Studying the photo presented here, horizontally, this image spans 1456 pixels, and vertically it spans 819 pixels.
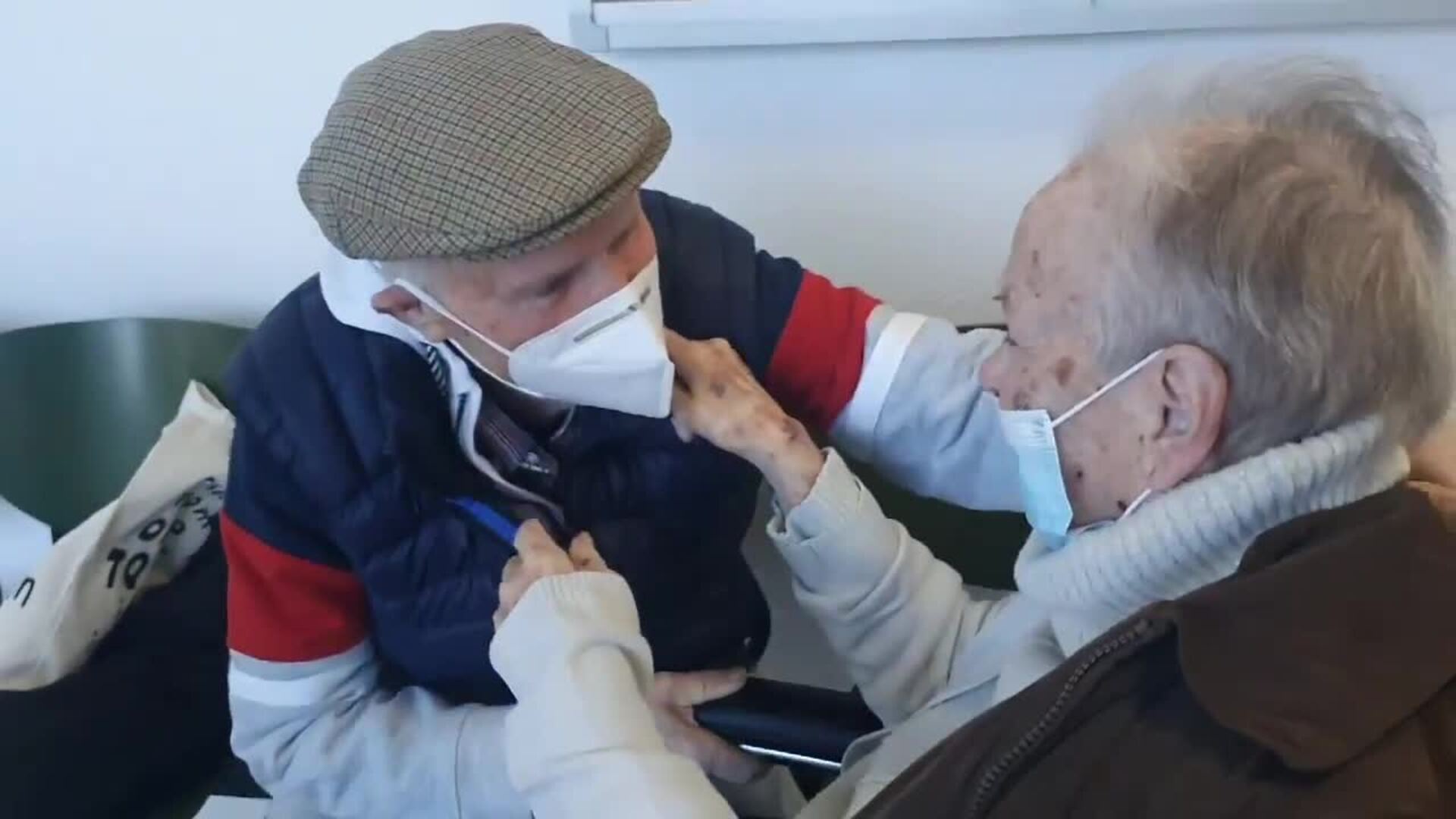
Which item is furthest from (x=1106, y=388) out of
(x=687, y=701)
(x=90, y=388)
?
(x=90, y=388)

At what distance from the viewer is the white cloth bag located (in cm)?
153

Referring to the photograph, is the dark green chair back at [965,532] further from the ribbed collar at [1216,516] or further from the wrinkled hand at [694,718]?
the ribbed collar at [1216,516]

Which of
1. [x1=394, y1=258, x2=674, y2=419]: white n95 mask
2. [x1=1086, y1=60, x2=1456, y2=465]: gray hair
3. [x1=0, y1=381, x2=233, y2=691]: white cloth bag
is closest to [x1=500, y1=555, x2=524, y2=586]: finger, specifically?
[x1=394, y1=258, x2=674, y2=419]: white n95 mask

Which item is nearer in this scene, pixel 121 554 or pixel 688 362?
pixel 688 362

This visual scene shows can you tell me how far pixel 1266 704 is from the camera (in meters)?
0.80

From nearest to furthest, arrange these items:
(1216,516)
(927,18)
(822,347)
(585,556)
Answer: (1216,516)
(585,556)
(822,347)
(927,18)

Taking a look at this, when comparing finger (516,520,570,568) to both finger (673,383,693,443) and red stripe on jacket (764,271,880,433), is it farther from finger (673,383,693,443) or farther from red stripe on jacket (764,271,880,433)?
red stripe on jacket (764,271,880,433)

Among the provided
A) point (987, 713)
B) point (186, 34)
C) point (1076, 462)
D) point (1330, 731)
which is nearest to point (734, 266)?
point (1076, 462)

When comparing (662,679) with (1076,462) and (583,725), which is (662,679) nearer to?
(583,725)

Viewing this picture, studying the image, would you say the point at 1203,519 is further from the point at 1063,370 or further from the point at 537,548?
the point at 537,548

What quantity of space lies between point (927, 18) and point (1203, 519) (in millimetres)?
766

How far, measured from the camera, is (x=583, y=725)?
1004mm

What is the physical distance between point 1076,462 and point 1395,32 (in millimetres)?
785

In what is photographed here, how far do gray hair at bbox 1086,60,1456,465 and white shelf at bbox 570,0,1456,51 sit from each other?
1.69 feet
